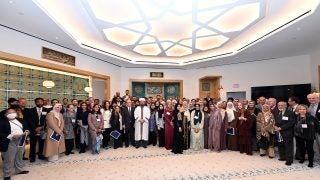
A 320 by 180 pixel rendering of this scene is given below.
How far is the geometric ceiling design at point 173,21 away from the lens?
4973 mm

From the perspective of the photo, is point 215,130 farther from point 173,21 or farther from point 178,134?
point 173,21

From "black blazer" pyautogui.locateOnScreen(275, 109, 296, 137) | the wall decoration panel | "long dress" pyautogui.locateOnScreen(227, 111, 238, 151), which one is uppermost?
the wall decoration panel

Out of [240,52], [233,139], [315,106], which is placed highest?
[240,52]

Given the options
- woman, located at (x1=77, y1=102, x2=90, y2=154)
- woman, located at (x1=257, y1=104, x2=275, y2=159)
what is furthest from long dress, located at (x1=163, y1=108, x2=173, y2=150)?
woman, located at (x1=257, y1=104, x2=275, y2=159)

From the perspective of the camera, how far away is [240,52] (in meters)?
8.48

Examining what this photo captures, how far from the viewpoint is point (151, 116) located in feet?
23.0

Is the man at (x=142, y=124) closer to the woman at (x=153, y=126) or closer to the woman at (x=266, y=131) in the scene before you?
the woman at (x=153, y=126)

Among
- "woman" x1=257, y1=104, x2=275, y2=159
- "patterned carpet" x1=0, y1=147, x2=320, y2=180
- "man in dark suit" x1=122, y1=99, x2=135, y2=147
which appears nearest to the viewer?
"patterned carpet" x1=0, y1=147, x2=320, y2=180

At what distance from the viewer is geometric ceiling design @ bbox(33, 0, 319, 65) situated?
4914 mm

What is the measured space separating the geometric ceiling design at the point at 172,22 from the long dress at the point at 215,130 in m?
2.54

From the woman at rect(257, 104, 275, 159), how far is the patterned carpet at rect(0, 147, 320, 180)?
0.82ft

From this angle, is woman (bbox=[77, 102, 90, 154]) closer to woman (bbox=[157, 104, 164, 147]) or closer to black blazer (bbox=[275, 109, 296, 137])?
woman (bbox=[157, 104, 164, 147])

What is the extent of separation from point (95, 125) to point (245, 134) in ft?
12.9

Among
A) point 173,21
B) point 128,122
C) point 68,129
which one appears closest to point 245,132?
point 128,122
